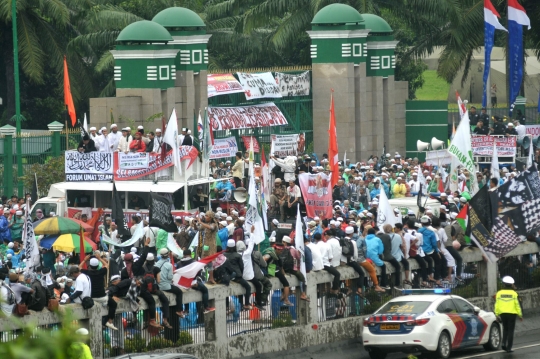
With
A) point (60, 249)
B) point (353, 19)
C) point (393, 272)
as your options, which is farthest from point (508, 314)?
point (353, 19)

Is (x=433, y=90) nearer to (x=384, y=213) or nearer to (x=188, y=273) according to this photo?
(x=384, y=213)

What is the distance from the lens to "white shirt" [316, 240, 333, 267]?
16828mm

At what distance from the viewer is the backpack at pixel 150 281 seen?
559 inches

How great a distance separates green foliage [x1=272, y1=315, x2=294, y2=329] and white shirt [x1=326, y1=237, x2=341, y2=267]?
1129 mm

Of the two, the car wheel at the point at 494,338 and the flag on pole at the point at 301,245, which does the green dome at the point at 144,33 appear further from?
the car wheel at the point at 494,338

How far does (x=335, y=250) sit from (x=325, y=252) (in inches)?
7.7

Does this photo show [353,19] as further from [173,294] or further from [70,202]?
[173,294]

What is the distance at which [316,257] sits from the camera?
16766 millimetres

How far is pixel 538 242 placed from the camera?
2136 cm

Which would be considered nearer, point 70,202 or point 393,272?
point 393,272

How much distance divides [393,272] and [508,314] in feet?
6.49

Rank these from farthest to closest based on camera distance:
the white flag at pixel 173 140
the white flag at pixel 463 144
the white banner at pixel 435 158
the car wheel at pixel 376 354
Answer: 1. the white banner at pixel 435 158
2. the white flag at pixel 173 140
3. the white flag at pixel 463 144
4. the car wheel at pixel 376 354

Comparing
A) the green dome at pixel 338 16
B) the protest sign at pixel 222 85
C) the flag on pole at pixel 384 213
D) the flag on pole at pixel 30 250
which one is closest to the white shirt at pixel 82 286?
the flag on pole at pixel 30 250

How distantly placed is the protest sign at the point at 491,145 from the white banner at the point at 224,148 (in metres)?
6.87
